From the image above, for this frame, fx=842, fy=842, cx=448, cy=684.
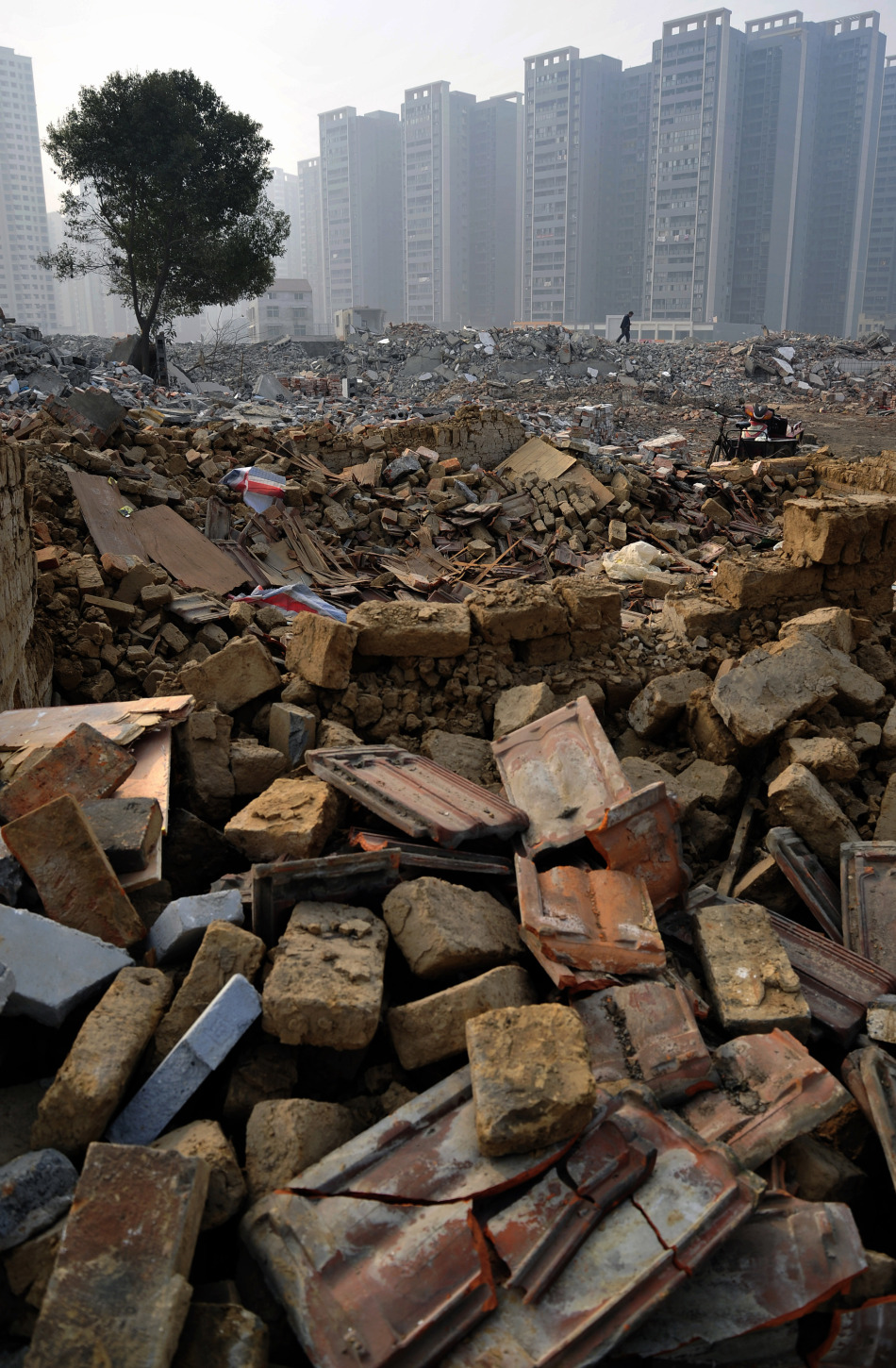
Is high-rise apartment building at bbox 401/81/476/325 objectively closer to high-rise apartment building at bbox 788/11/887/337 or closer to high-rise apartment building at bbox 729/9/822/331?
high-rise apartment building at bbox 729/9/822/331

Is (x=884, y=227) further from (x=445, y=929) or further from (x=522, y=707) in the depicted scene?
(x=445, y=929)

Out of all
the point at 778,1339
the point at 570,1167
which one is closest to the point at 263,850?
the point at 570,1167

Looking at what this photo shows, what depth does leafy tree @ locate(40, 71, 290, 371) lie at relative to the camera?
22375 millimetres

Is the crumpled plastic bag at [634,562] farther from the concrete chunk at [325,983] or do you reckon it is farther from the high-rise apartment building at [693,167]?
the high-rise apartment building at [693,167]

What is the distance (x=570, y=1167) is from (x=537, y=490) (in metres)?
11.2

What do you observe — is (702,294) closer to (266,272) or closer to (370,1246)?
(266,272)

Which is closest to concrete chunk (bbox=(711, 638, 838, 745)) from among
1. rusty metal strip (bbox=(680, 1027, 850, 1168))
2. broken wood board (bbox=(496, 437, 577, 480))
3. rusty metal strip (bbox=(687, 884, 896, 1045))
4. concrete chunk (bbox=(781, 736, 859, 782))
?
concrete chunk (bbox=(781, 736, 859, 782))

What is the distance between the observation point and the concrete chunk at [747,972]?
3012 mm

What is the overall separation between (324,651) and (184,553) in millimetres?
4268

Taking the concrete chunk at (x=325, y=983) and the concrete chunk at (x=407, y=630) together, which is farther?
the concrete chunk at (x=407, y=630)

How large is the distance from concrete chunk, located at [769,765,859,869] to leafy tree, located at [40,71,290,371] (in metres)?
23.5

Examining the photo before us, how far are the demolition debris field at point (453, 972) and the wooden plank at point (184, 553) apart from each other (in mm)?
992

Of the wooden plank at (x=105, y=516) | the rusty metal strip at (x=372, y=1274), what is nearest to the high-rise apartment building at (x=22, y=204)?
the wooden plank at (x=105, y=516)

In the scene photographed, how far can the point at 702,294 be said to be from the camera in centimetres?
5934
